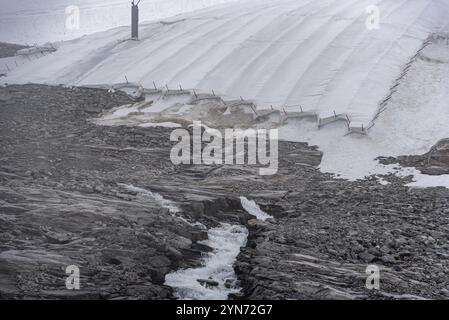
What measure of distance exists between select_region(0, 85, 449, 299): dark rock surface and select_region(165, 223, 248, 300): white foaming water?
0.97ft

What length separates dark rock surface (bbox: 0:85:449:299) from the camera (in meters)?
13.8

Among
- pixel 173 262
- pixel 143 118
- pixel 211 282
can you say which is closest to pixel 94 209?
pixel 173 262

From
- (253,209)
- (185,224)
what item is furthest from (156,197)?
(253,209)

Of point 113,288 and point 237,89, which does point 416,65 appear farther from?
point 113,288

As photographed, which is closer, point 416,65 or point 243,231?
point 243,231

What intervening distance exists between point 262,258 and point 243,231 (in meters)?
2.73

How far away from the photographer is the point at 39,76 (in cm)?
4062

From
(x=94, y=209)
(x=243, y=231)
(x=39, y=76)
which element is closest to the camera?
(x=94, y=209)

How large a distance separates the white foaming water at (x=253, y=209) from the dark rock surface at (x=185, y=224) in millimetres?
270
